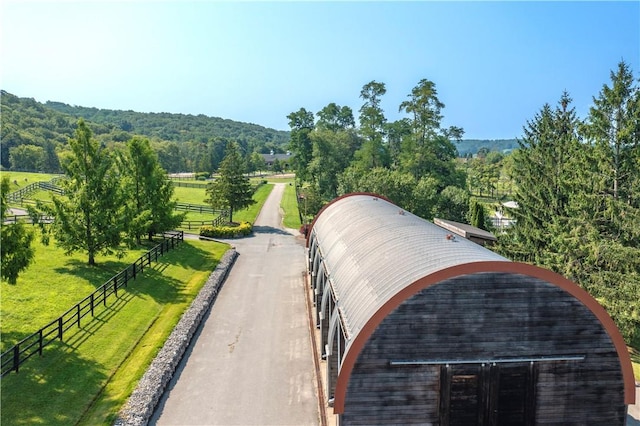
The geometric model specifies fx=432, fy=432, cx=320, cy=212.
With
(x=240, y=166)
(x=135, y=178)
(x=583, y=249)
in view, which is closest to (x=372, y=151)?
(x=240, y=166)

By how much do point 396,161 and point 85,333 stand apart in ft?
177

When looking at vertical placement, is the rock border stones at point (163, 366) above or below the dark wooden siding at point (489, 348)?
below

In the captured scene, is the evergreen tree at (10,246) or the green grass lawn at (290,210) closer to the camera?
the evergreen tree at (10,246)

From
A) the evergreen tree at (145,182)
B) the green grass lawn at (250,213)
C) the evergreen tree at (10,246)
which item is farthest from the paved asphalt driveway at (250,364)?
the green grass lawn at (250,213)

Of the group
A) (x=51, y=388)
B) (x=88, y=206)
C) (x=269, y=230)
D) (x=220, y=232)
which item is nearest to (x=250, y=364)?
(x=51, y=388)

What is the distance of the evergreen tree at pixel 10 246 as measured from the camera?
1698 cm

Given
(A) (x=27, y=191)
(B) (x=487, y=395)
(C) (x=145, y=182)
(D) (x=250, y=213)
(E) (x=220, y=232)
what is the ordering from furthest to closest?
(D) (x=250, y=213) → (A) (x=27, y=191) → (E) (x=220, y=232) → (C) (x=145, y=182) → (B) (x=487, y=395)

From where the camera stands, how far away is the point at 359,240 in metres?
18.7

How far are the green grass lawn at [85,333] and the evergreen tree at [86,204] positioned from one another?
1868 millimetres

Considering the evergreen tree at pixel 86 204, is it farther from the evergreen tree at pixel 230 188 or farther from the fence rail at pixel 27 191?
the fence rail at pixel 27 191

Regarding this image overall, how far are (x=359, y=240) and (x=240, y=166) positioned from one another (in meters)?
35.0

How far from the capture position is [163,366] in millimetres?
16562

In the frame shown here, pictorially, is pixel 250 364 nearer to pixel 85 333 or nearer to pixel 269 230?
pixel 85 333

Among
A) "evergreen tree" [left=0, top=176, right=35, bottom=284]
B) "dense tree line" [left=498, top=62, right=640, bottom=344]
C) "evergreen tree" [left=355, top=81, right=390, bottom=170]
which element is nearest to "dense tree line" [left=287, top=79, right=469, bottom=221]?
"evergreen tree" [left=355, top=81, right=390, bottom=170]
